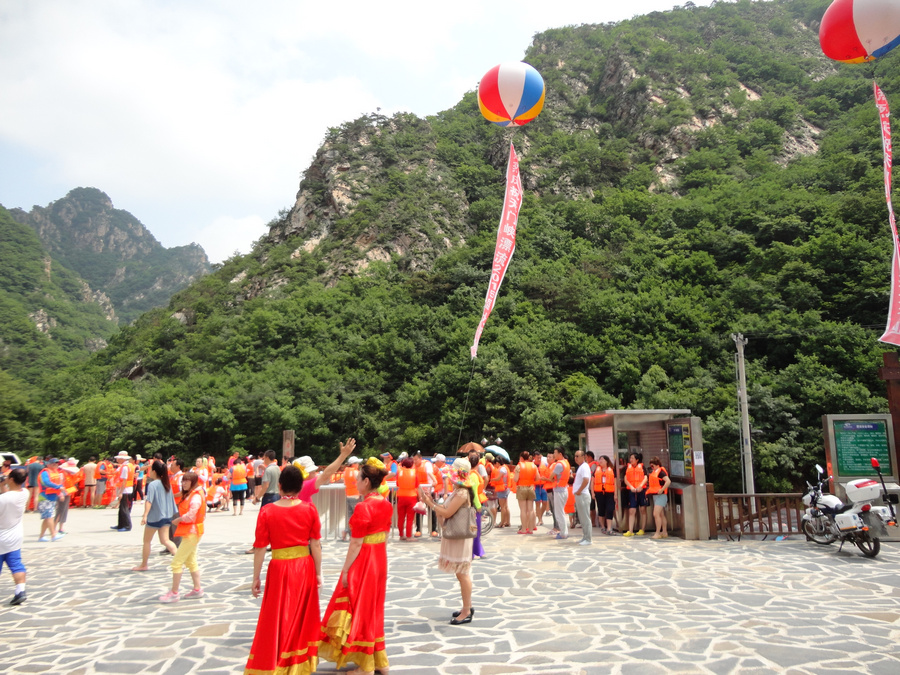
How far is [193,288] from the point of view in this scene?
5700 cm

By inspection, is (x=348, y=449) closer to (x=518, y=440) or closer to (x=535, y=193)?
(x=518, y=440)

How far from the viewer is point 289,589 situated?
4.10 meters

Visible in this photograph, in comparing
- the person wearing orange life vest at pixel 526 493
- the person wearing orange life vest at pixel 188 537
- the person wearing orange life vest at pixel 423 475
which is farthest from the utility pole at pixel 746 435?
the person wearing orange life vest at pixel 188 537

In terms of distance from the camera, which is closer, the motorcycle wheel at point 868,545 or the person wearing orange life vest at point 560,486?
the motorcycle wheel at point 868,545

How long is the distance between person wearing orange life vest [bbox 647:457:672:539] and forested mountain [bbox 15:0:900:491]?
14020 millimetres

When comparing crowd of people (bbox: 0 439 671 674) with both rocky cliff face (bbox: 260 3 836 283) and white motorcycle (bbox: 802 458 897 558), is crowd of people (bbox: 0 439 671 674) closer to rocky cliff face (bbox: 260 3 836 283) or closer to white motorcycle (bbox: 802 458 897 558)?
white motorcycle (bbox: 802 458 897 558)

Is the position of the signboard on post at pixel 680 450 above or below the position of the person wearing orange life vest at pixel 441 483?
above

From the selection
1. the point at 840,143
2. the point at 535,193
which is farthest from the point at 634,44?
the point at 840,143

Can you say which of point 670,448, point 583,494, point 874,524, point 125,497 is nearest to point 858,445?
point 874,524

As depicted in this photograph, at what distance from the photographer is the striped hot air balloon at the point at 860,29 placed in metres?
10.3

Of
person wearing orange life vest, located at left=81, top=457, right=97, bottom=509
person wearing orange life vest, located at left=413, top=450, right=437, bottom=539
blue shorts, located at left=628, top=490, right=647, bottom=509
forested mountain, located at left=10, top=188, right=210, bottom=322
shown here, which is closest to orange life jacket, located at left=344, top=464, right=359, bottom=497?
person wearing orange life vest, located at left=413, top=450, right=437, bottom=539

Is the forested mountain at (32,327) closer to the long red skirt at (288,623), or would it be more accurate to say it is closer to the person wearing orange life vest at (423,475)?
the person wearing orange life vest at (423,475)

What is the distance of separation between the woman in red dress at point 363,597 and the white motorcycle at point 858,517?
8083mm

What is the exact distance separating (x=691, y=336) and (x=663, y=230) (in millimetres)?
14850
